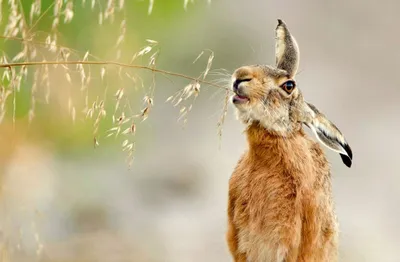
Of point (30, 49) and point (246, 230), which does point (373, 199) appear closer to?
point (246, 230)

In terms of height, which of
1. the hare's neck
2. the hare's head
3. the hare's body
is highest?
the hare's head

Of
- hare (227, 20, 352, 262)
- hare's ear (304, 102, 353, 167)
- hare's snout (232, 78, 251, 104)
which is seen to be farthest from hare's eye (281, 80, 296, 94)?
hare's snout (232, 78, 251, 104)

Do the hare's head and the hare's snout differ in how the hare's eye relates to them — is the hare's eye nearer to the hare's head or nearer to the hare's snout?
the hare's head

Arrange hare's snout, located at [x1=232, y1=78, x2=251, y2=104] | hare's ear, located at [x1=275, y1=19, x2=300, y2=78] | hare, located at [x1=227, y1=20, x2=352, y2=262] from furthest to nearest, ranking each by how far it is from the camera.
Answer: hare's ear, located at [x1=275, y1=19, x2=300, y2=78]
hare, located at [x1=227, y1=20, x2=352, y2=262]
hare's snout, located at [x1=232, y1=78, x2=251, y2=104]

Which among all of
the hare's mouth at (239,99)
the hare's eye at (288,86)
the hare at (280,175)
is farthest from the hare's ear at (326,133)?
the hare's mouth at (239,99)

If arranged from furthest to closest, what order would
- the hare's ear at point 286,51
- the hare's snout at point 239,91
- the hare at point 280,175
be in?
the hare's ear at point 286,51, the hare at point 280,175, the hare's snout at point 239,91

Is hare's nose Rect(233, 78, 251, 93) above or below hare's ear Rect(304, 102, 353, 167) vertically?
above

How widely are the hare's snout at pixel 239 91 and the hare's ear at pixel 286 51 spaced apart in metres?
0.31

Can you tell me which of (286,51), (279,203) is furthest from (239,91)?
(279,203)

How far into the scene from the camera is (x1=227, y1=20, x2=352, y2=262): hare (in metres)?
3.59

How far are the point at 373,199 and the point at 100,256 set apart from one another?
8.01 feet

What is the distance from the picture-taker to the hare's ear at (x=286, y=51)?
3.72m

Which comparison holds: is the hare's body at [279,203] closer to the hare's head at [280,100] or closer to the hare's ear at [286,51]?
the hare's head at [280,100]

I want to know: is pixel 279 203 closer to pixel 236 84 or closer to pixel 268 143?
pixel 268 143
